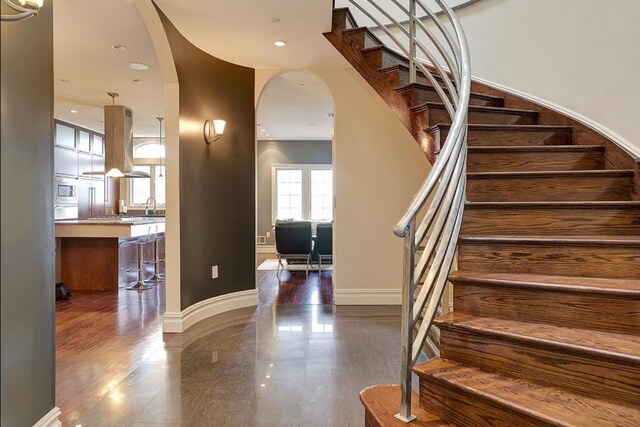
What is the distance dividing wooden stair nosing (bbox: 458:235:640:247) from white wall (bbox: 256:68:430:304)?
7.94 ft

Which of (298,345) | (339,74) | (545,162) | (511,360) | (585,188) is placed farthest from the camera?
(339,74)

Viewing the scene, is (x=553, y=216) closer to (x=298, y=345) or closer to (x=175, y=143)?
(x=298, y=345)

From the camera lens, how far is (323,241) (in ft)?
20.9

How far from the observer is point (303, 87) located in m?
5.32

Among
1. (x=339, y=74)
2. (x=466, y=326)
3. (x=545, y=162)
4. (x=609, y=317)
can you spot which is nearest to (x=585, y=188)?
(x=545, y=162)

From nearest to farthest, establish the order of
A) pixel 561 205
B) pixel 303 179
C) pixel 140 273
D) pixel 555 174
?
1. pixel 561 205
2. pixel 555 174
3. pixel 140 273
4. pixel 303 179

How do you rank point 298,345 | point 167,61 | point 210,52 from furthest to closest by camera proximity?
point 210,52 → point 167,61 → point 298,345

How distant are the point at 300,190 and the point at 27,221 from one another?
25.9 feet

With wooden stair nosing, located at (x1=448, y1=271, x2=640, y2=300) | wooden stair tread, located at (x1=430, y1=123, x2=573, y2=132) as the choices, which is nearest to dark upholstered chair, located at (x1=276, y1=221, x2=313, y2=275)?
wooden stair tread, located at (x1=430, y1=123, x2=573, y2=132)

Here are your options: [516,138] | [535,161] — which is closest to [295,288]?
[516,138]

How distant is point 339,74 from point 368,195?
138 centimetres

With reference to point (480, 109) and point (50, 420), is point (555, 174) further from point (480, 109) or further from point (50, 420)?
point (50, 420)

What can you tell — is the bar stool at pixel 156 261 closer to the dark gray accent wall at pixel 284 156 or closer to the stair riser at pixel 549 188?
the dark gray accent wall at pixel 284 156

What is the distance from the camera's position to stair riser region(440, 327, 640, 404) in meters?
1.31
